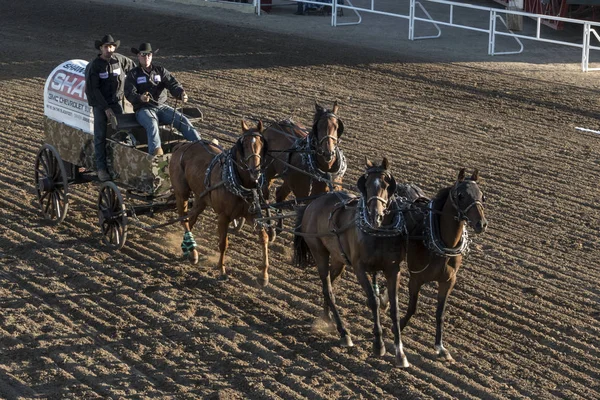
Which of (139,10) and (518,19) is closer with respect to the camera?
(518,19)

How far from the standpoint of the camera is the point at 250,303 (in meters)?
9.24

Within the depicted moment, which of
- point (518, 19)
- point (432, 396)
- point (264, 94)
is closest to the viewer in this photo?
point (432, 396)

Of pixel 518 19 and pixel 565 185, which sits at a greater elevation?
pixel 518 19

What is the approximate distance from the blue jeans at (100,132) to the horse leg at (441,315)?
14.8ft

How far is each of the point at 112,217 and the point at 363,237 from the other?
3.87 m

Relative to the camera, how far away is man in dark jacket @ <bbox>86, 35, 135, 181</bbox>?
34.2ft

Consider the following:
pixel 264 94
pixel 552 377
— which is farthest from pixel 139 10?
pixel 552 377

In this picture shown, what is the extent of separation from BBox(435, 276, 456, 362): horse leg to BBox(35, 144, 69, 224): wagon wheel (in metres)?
5.09

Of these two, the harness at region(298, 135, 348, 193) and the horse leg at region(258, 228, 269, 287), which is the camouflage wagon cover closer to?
the horse leg at region(258, 228, 269, 287)

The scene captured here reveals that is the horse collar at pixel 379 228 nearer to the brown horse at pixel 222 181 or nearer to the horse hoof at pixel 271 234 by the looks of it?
the brown horse at pixel 222 181

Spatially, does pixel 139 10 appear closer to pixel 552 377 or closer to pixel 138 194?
pixel 138 194

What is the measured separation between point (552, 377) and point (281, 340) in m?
2.35

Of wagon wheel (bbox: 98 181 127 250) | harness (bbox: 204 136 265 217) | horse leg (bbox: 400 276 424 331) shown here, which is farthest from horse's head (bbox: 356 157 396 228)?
wagon wheel (bbox: 98 181 127 250)

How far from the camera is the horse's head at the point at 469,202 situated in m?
7.19
